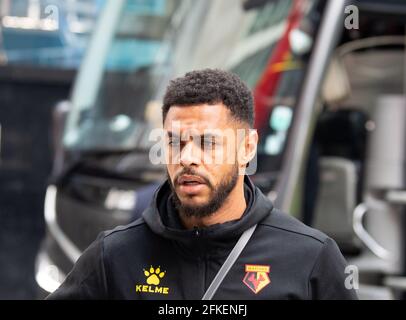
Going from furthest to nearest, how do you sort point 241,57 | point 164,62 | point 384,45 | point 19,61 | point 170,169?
1. point 19,61
2. point 384,45
3. point 164,62
4. point 241,57
5. point 170,169

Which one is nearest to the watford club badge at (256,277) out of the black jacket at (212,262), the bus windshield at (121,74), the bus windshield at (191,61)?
the black jacket at (212,262)

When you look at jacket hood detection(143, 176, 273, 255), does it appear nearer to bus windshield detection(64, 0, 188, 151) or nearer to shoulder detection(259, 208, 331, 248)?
shoulder detection(259, 208, 331, 248)

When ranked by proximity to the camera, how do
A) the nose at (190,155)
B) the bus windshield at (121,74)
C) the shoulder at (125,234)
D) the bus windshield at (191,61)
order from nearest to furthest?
the nose at (190,155), the shoulder at (125,234), the bus windshield at (191,61), the bus windshield at (121,74)

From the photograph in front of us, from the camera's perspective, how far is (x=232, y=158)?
1886mm

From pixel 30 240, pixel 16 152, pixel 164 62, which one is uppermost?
pixel 164 62

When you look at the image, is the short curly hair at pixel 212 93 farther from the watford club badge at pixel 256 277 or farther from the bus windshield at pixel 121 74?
the bus windshield at pixel 121 74

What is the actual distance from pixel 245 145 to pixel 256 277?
24 cm

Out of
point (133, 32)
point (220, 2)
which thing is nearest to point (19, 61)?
point (133, 32)

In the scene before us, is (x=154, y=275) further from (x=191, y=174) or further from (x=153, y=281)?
(x=191, y=174)

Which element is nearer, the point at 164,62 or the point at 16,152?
the point at 164,62

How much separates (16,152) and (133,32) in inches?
126

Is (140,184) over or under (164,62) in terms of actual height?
under

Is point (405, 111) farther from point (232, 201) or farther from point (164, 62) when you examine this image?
point (232, 201)

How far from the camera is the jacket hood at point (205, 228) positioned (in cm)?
187
